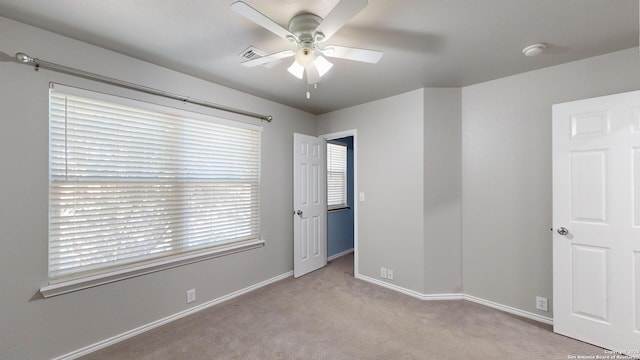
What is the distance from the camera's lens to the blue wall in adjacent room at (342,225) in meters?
4.59

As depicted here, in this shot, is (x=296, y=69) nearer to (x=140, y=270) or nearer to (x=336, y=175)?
(x=140, y=270)

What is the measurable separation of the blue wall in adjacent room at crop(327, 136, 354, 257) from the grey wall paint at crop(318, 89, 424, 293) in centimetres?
107

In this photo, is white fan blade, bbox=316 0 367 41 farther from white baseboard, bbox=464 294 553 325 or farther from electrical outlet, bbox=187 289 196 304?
white baseboard, bbox=464 294 553 325

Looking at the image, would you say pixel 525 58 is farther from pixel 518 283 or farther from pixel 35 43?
pixel 35 43


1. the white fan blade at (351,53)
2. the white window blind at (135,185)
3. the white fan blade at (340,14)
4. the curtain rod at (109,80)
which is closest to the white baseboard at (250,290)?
the white window blind at (135,185)

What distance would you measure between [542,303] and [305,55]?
10.0ft

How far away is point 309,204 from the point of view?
384cm

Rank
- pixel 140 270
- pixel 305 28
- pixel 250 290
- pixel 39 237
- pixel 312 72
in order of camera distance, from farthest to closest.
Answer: pixel 250 290 < pixel 140 270 < pixel 312 72 < pixel 39 237 < pixel 305 28

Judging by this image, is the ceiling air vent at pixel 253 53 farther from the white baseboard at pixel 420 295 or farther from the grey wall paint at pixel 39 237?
the white baseboard at pixel 420 295

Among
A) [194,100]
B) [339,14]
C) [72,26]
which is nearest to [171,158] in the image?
[194,100]

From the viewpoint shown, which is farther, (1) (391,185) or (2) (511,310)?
(1) (391,185)

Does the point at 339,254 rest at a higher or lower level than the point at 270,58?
lower

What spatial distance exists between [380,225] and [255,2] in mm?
2729

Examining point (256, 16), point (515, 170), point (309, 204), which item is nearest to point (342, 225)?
point (309, 204)
